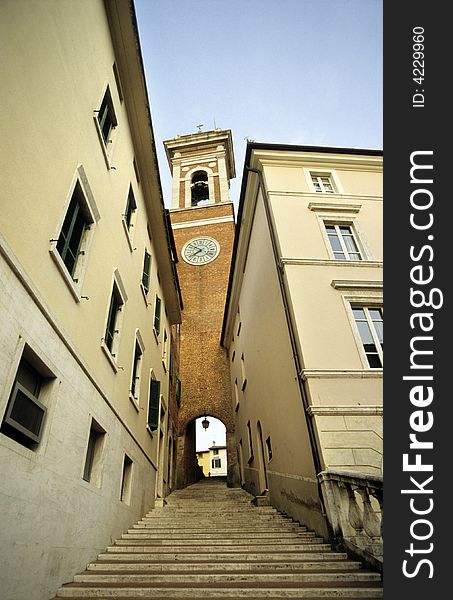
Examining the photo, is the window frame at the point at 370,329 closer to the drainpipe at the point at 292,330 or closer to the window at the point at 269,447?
the drainpipe at the point at 292,330

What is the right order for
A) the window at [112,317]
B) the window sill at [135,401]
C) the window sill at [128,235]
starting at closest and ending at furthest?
the window at [112,317], the window sill at [135,401], the window sill at [128,235]

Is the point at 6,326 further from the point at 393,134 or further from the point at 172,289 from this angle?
the point at 172,289

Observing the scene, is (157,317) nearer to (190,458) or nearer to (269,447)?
(269,447)

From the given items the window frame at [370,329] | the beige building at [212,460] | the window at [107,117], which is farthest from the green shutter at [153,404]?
the beige building at [212,460]

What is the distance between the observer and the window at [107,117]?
7387 mm

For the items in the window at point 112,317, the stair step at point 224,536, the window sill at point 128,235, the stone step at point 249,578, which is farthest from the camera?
the window sill at point 128,235

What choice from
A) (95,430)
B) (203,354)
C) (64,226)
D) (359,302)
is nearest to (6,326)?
(64,226)

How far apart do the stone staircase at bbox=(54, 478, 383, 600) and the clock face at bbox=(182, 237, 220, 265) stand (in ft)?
61.9

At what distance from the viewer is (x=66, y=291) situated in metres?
5.00

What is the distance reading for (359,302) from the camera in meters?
8.95

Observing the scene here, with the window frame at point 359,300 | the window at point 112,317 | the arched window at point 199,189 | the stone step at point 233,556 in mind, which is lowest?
the stone step at point 233,556

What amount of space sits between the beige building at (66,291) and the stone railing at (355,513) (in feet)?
12.9

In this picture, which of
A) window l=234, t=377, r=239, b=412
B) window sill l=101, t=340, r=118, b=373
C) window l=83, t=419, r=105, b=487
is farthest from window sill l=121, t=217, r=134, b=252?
window l=234, t=377, r=239, b=412

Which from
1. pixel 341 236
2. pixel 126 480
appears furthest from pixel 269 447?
pixel 341 236
